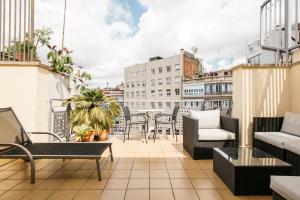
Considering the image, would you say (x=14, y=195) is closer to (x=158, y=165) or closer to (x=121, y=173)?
(x=121, y=173)

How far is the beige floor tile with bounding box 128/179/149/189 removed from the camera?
283cm

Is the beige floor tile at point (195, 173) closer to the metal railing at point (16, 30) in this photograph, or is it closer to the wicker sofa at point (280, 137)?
the wicker sofa at point (280, 137)

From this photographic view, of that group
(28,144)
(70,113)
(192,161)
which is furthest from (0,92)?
(192,161)

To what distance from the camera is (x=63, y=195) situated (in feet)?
8.43

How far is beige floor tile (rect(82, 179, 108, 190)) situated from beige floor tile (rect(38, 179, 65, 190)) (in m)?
0.32

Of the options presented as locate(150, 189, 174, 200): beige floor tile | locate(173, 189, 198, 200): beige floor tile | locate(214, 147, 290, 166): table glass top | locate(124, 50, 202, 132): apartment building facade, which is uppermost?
locate(124, 50, 202, 132): apartment building facade

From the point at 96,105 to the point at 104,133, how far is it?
73cm

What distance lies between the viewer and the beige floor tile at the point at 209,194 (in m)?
2.50

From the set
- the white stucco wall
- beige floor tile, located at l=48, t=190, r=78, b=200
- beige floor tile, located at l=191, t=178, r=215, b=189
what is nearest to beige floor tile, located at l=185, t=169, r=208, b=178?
beige floor tile, located at l=191, t=178, r=215, b=189

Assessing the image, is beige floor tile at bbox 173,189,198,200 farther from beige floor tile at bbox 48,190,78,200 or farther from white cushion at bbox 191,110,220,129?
white cushion at bbox 191,110,220,129

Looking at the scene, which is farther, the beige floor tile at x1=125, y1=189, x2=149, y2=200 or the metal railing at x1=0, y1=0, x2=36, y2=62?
the metal railing at x1=0, y1=0, x2=36, y2=62

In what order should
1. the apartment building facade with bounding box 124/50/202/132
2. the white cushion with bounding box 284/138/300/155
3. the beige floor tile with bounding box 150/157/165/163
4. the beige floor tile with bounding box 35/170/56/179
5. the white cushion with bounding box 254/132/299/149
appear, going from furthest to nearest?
the apartment building facade with bounding box 124/50/202/132, the beige floor tile with bounding box 150/157/165/163, the white cushion with bounding box 254/132/299/149, the beige floor tile with bounding box 35/170/56/179, the white cushion with bounding box 284/138/300/155

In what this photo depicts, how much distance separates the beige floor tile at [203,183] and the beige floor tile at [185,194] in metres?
0.17

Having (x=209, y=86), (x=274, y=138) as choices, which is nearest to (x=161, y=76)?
(x=209, y=86)
